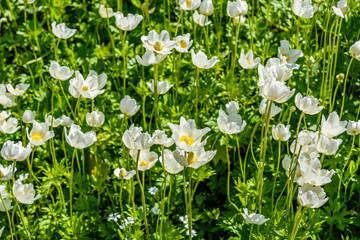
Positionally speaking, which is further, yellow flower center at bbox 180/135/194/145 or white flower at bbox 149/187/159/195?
white flower at bbox 149/187/159/195

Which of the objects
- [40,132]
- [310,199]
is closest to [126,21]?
[40,132]

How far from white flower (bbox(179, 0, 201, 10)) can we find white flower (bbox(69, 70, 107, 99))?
0.59 metres

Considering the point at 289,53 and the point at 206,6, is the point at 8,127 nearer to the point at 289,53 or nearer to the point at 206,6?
the point at 206,6

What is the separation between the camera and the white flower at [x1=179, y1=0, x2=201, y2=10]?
258 centimetres

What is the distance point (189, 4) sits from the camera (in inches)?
103

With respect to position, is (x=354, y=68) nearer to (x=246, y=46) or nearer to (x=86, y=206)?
(x=246, y=46)

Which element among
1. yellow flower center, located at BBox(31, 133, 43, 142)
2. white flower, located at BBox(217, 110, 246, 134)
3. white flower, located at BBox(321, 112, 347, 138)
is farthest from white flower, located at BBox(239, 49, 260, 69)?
yellow flower center, located at BBox(31, 133, 43, 142)

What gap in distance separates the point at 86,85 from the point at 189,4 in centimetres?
71

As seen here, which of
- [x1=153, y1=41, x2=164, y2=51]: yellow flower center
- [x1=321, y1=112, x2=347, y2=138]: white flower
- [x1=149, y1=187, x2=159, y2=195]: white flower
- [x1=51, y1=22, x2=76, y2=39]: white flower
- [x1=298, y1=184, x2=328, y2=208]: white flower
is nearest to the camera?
[x1=298, y1=184, x2=328, y2=208]: white flower

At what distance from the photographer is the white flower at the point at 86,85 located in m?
2.21

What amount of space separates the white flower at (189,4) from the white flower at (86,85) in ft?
1.95

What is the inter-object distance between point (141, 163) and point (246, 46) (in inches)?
49.0

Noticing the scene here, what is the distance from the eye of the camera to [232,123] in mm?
2035

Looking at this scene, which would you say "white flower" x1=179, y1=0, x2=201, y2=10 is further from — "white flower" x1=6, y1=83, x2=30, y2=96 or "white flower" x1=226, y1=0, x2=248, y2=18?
"white flower" x1=6, y1=83, x2=30, y2=96
